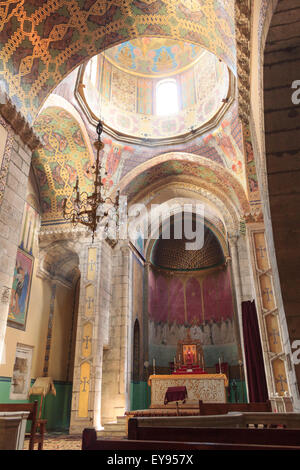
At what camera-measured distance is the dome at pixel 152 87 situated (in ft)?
35.7

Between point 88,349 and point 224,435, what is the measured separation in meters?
8.00

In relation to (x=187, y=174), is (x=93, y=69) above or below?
above

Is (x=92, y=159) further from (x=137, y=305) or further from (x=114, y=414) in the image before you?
(x=114, y=414)

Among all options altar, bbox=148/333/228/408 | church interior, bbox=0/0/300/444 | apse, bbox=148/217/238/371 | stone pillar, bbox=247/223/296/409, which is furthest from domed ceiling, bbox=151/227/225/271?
stone pillar, bbox=247/223/296/409

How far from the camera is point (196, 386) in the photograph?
31.2ft

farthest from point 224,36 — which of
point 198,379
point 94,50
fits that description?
point 198,379

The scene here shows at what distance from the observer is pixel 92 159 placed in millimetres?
10180

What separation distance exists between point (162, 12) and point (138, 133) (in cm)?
529

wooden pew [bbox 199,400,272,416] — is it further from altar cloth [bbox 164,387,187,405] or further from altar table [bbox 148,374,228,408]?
altar table [bbox 148,374,228,408]

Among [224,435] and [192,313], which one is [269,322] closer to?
[224,435]

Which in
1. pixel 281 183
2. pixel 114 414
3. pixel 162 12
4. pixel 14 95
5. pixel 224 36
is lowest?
pixel 114 414

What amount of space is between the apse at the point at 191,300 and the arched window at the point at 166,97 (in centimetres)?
638

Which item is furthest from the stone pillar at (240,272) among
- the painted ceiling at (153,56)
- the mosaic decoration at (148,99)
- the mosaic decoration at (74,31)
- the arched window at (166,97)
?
the painted ceiling at (153,56)

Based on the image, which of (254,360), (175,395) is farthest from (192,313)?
(175,395)
